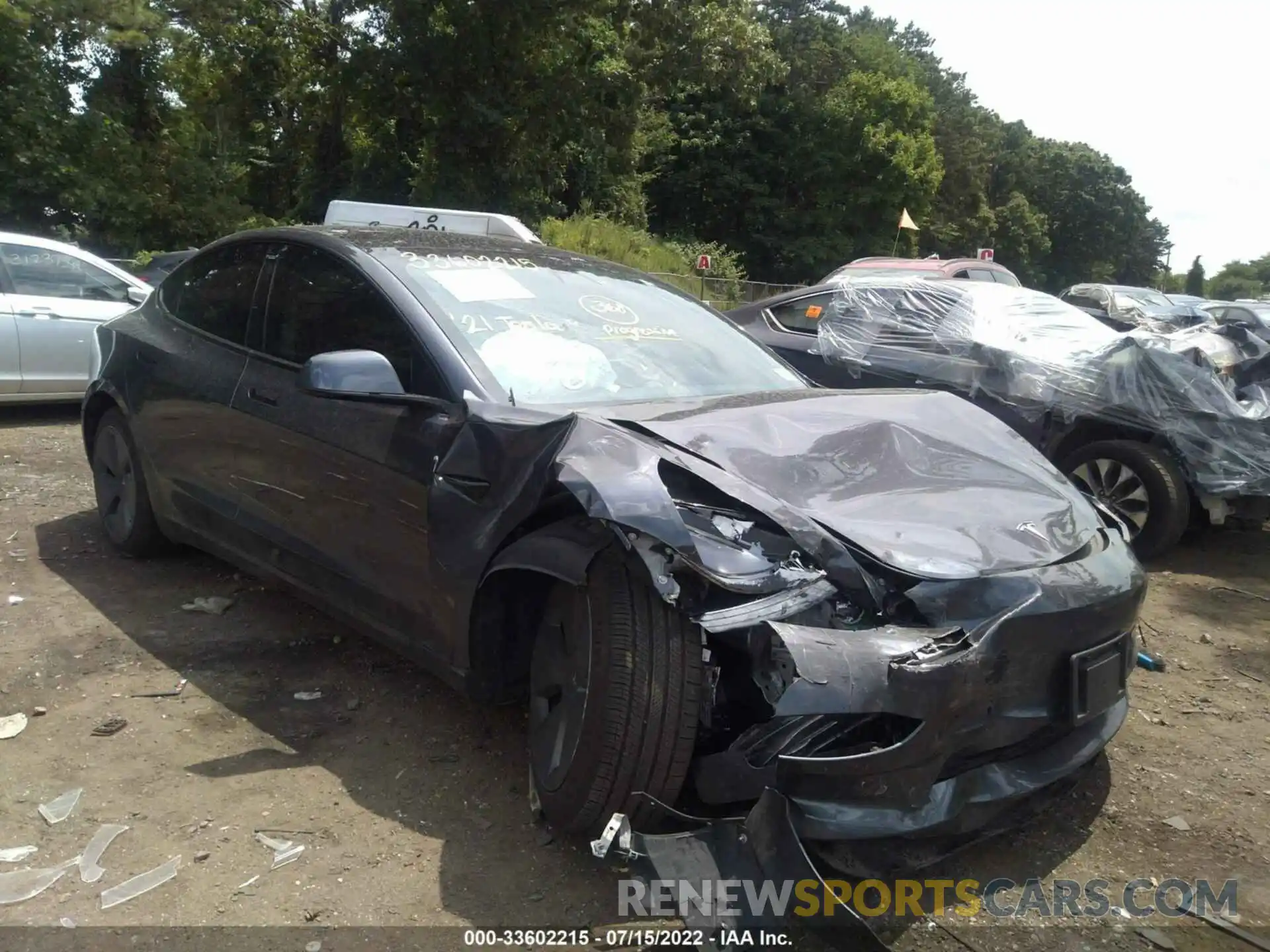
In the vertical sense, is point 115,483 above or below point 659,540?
below

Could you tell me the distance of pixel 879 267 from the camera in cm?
1220

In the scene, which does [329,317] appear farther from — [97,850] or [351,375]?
[97,850]

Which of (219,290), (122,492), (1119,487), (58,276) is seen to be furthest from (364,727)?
(58,276)

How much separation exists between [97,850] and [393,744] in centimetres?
91

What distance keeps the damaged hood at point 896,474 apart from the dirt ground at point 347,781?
873 mm

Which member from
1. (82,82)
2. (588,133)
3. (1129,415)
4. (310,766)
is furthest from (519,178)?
(310,766)

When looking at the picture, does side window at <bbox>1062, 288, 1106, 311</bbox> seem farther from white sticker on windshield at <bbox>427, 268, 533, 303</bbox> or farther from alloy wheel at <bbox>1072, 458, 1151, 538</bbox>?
white sticker on windshield at <bbox>427, 268, 533, 303</bbox>

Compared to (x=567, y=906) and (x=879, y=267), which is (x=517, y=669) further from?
→ (x=879, y=267)

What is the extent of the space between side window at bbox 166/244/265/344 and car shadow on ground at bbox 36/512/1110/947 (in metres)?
1.21

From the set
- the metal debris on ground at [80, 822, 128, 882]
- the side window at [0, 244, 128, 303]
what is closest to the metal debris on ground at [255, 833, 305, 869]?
the metal debris on ground at [80, 822, 128, 882]

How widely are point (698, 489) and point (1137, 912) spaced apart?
1.54 meters

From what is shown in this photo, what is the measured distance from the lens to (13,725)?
3.40 metres

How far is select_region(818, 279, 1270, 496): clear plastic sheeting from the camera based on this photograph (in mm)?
5566

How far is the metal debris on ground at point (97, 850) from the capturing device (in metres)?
2.61
